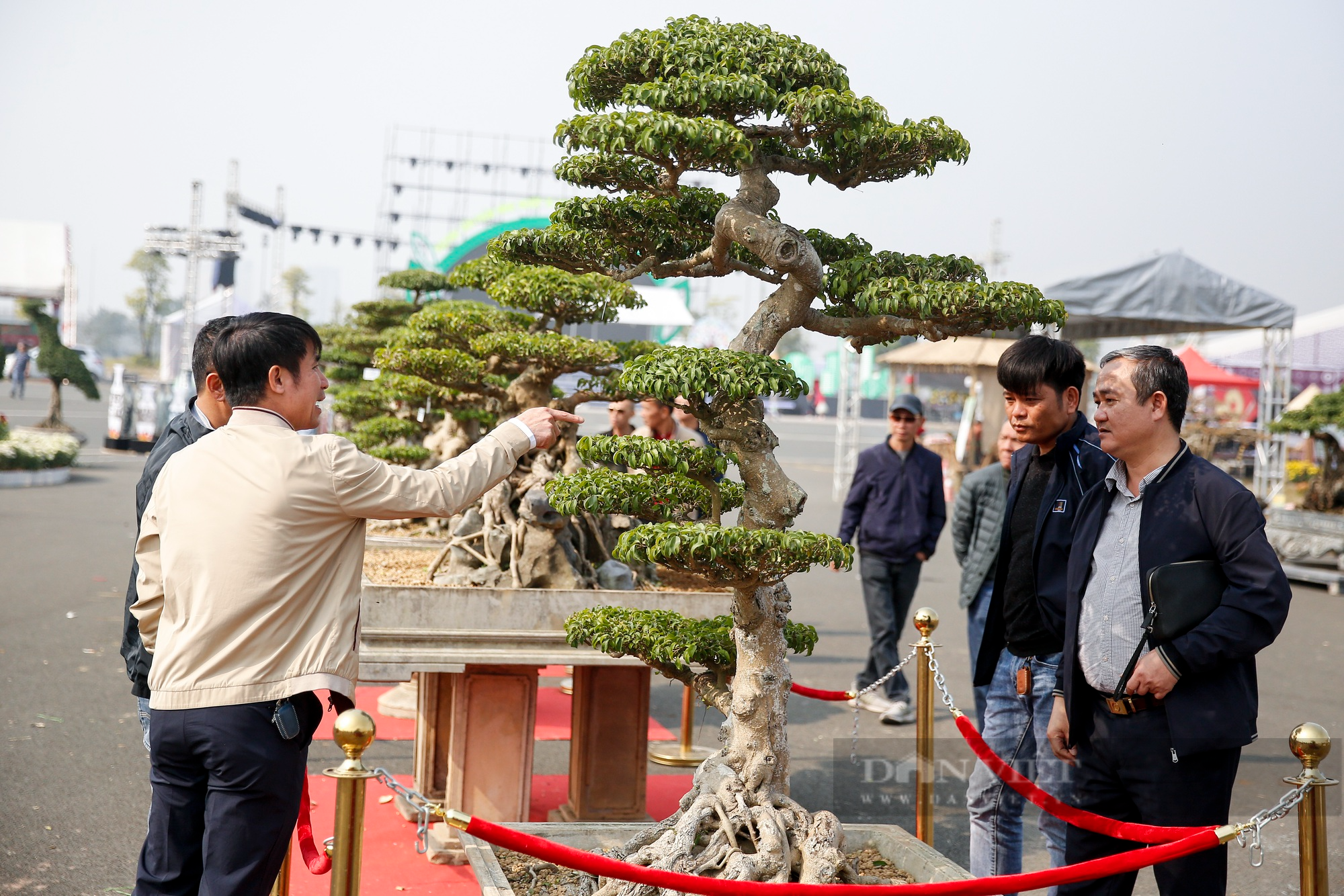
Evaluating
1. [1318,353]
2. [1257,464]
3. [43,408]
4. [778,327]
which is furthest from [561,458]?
[43,408]

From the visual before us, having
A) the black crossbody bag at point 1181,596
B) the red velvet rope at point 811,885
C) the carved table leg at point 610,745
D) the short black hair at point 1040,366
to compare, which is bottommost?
the carved table leg at point 610,745

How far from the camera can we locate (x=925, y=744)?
11.7 feet

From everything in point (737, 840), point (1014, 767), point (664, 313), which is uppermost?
point (664, 313)

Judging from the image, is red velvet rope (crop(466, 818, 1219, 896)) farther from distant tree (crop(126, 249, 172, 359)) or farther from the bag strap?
distant tree (crop(126, 249, 172, 359))

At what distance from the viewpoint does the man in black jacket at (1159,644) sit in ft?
7.91

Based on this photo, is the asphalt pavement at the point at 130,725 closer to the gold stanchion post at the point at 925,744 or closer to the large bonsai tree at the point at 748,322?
the gold stanchion post at the point at 925,744

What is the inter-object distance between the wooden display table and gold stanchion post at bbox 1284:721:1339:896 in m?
2.05

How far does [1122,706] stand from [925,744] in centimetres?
110

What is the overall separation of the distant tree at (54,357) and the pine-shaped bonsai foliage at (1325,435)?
1894cm

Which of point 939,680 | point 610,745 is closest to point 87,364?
point 610,745

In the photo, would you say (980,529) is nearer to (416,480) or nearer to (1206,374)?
(416,480)

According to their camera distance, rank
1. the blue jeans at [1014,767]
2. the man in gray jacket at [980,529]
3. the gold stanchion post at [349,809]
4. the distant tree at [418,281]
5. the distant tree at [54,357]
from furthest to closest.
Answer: the distant tree at [54,357] → the distant tree at [418,281] → the man in gray jacket at [980,529] → the blue jeans at [1014,767] → the gold stanchion post at [349,809]

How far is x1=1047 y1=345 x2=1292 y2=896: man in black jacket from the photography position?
7.91 feet

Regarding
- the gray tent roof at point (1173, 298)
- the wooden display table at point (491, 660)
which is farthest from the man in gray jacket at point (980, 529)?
the gray tent roof at point (1173, 298)
